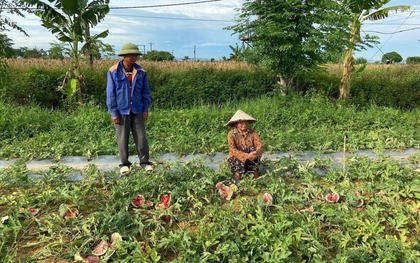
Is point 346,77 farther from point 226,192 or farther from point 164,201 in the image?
point 164,201

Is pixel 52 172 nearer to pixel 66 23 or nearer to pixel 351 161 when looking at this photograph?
pixel 351 161

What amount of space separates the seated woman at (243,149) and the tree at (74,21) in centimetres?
512

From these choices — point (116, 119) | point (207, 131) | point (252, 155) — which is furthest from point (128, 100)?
point (207, 131)

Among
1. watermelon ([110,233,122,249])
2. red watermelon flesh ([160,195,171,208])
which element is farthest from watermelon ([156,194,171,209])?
watermelon ([110,233,122,249])

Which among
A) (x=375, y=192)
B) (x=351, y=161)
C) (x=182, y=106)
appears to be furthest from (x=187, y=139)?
(x=182, y=106)

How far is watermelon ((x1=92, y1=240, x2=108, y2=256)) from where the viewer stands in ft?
7.75

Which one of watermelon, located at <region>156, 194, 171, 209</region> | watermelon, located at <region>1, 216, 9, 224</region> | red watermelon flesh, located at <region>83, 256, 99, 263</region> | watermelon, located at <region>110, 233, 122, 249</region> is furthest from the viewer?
watermelon, located at <region>156, 194, 171, 209</region>

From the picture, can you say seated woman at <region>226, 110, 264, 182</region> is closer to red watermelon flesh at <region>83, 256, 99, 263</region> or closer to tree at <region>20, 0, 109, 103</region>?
red watermelon flesh at <region>83, 256, 99, 263</region>

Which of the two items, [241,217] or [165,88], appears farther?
[165,88]

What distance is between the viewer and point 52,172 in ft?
11.9

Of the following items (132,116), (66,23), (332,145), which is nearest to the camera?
(132,116)

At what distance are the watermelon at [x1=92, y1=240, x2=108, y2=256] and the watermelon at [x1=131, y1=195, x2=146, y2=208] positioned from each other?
590 millimetres

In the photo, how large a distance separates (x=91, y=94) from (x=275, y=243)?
24.4 ft

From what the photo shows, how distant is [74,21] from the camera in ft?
23.4
